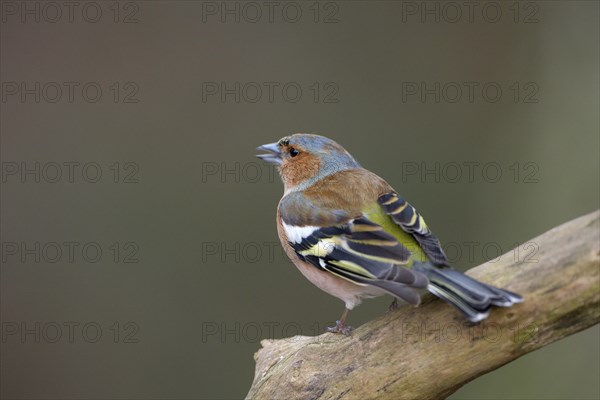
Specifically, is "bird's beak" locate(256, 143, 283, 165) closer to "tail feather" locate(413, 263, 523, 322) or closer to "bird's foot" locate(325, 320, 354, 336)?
"bird's foot" locate(325, 320, 354, 336)

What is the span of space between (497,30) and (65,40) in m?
4.35

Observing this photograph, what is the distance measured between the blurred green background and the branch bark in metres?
3.17

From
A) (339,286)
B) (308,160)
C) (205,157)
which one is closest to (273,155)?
(308,160)

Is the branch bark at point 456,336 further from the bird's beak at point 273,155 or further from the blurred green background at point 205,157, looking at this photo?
the blurred green background at point 205,157

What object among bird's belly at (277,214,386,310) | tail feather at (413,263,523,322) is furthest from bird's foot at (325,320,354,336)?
tail feather at (413,263,523,322)

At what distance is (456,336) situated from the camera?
321cm

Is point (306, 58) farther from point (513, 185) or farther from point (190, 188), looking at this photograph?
point (513, 185)

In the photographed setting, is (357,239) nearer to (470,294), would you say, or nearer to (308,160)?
(470,294)

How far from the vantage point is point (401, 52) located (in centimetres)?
705

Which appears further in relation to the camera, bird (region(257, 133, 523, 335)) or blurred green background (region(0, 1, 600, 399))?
blurred green background (region(0, 1, 600, 399))

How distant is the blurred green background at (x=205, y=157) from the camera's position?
6.78 meters

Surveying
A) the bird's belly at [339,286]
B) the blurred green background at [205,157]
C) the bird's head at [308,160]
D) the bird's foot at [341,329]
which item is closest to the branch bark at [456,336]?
the bird's foot at [341,329]

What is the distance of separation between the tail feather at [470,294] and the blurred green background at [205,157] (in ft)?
11.7

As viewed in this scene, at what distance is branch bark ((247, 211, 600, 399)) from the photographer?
9.89 ft
